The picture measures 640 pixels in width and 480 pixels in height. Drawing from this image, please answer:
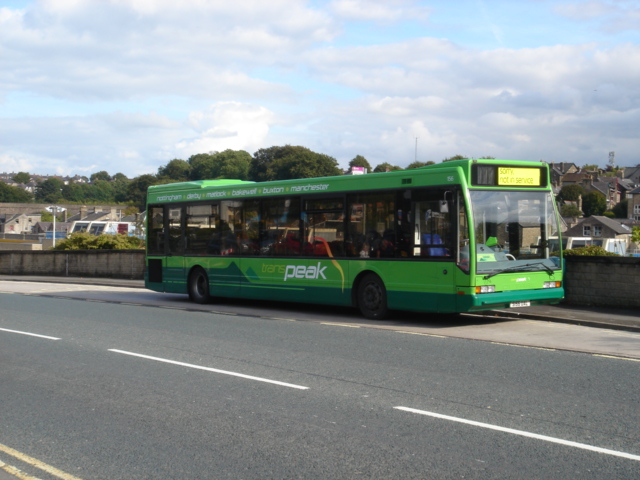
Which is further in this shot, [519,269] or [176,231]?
[176,231]

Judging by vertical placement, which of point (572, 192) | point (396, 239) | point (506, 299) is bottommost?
point (506, 299)

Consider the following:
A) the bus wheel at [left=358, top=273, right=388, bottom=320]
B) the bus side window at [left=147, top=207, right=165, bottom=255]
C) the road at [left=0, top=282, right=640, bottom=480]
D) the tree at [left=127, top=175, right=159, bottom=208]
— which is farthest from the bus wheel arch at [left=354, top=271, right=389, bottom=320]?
the tree at [left=127, top=175, right=159, bottom=208]

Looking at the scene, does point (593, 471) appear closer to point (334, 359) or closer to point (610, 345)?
point (334, 359)

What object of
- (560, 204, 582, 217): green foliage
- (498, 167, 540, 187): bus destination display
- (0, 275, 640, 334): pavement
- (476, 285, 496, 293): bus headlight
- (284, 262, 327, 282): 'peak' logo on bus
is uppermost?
(560, 204, 582, 217): green foliage

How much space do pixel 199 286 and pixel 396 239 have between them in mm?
7421

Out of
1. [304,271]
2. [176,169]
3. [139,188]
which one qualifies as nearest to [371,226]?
[304,271]

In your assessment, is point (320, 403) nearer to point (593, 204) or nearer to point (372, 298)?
point (372, 298)

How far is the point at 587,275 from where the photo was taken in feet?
53.2

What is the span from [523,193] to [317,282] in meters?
4.92

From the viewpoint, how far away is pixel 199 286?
19.9 meters

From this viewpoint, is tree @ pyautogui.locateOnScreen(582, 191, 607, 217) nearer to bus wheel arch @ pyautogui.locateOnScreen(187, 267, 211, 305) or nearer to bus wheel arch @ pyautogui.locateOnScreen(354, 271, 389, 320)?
bus wheel arch @ pyautogui.locateOnScreen(187, 267, 211, 305)

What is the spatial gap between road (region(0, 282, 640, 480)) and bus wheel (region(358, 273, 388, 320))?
1.34 meters

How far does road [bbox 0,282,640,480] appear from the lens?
18.2ft

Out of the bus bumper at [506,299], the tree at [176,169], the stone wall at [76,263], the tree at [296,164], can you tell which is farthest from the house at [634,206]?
the bus bumper at [506,299]
